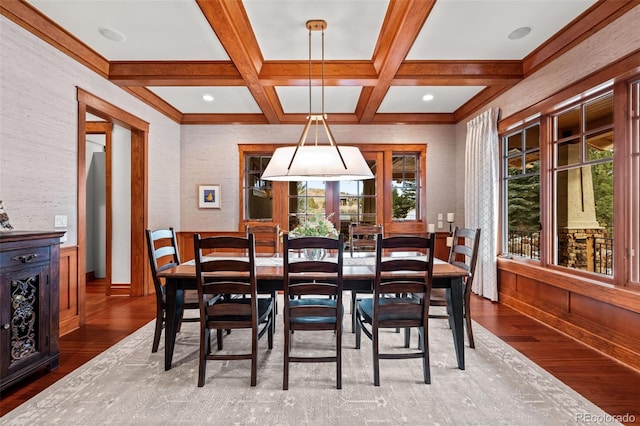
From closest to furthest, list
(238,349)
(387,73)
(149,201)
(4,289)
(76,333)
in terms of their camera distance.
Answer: (4,289)
(238,349)
(76,333)
(387,73)
(149,201)

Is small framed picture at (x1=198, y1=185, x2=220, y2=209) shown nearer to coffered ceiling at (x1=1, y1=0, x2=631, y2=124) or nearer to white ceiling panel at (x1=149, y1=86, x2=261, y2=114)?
white ceiling panel at (x1=149, y1=86, x2=261, y2=114)

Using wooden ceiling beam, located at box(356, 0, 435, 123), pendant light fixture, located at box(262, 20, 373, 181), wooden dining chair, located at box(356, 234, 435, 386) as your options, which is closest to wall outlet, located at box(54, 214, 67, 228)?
pendant light fixture, located at box(262, 20, 373, 181)

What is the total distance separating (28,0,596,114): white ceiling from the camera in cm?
275

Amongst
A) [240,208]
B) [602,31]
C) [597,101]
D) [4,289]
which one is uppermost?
[602,31]

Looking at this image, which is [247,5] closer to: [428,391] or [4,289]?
[4,289]

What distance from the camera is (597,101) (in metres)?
3.04

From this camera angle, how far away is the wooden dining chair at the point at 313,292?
6.99 feet

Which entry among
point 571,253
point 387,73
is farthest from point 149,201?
point 571,253

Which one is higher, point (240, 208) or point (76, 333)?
point (240, 208)

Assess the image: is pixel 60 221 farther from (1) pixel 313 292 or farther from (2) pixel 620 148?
(2) pixel 620 148

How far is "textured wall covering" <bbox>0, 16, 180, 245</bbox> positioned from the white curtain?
15.7 feet

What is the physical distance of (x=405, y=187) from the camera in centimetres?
591

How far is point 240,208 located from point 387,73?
130 inches

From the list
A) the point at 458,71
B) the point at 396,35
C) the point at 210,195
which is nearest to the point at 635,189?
the point at 458,71
